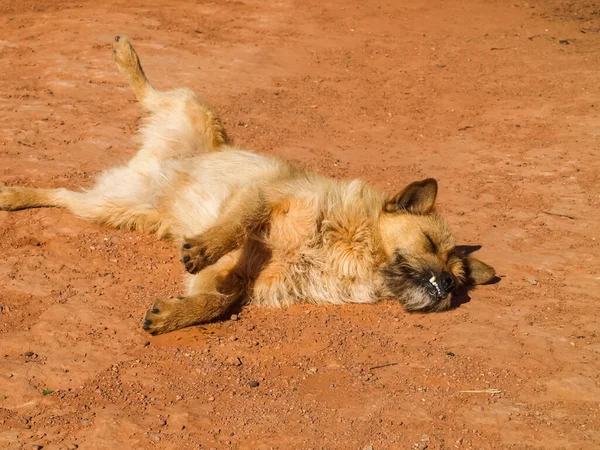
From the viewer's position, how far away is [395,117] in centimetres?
1047

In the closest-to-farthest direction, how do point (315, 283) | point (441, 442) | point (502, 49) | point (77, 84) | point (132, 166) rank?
point (441, 442)
point (315, 283)
point (132, 166)
point (77, 84)
point (502, 49)

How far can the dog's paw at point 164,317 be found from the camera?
17.0 feet

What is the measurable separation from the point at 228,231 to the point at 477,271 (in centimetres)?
219

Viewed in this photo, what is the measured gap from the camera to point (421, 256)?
19.5ft

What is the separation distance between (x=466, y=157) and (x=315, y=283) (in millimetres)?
4072

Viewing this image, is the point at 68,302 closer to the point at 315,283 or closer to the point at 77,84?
the point at 315,283

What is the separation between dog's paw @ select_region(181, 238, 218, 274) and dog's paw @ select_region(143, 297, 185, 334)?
0.29 metres

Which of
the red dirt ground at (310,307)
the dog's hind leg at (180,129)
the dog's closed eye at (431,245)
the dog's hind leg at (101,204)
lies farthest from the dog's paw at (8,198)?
the dog's closed eye at (431,245)

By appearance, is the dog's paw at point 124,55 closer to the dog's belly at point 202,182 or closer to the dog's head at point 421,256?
the dog's belly at point 202,182

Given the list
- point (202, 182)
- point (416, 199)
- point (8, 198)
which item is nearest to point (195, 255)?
point (202, 182)

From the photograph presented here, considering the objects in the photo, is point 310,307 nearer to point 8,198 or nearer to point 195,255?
point 195,255

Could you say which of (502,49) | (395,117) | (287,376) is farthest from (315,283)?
(502,49)

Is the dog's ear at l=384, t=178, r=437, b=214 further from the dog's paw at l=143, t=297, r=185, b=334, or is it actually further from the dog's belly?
the dog's paw at l=143, t=297, r=185, b=334

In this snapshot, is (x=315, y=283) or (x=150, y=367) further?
(x=315, y=283)
